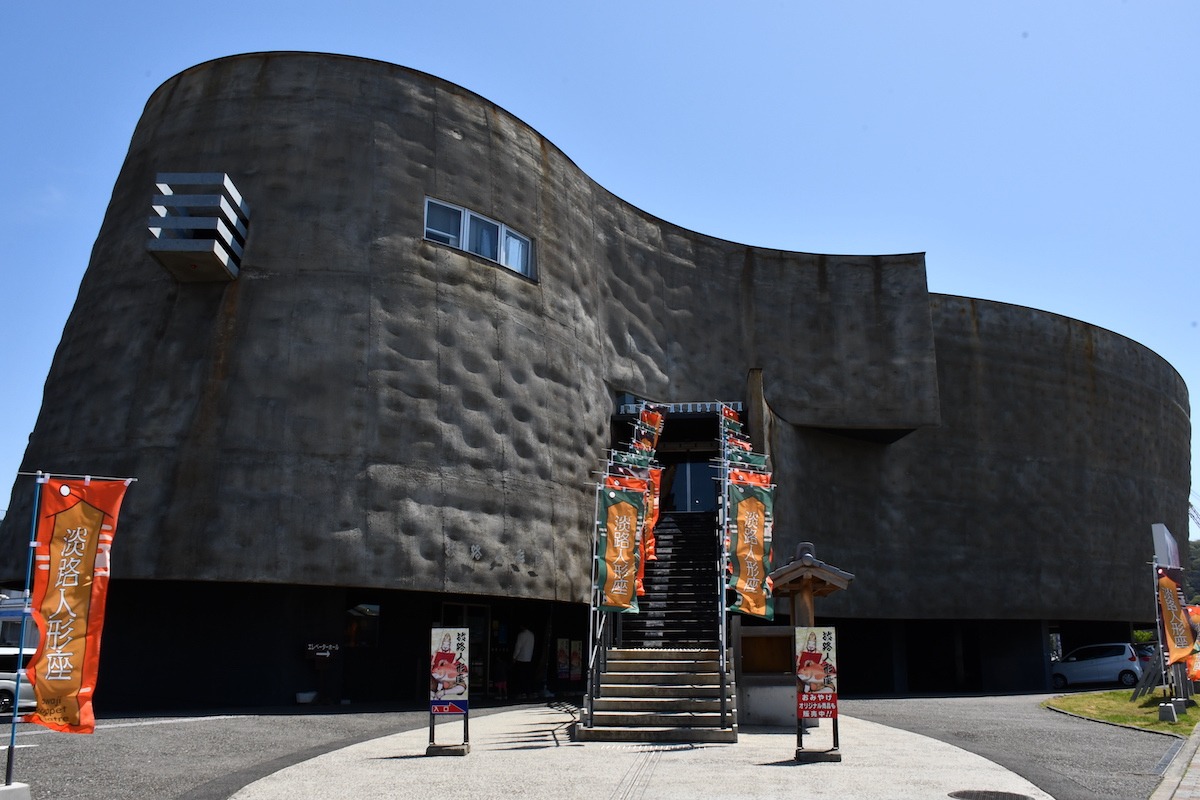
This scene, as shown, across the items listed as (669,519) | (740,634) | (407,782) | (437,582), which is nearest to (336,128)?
(437,582)

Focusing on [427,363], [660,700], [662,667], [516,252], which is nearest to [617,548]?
[662,667]

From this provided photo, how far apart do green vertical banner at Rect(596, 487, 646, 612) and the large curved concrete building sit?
5.54 m

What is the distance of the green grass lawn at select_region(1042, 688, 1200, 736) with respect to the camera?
17.6 metres

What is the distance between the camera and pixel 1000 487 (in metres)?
34.3

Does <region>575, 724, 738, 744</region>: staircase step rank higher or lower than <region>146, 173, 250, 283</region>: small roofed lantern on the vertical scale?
lower

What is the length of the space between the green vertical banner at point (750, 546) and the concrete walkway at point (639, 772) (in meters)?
2.32

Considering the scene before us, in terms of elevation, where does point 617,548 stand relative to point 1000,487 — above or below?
below

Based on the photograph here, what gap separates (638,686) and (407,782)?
590 centimetres

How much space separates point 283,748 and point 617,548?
5799 millimetres

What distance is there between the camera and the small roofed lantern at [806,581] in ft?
53.0

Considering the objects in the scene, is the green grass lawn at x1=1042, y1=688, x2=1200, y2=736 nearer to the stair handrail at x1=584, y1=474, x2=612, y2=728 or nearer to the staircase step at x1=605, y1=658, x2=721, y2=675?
the staircase step at x1=605, y1=658, x2=721, y2=675

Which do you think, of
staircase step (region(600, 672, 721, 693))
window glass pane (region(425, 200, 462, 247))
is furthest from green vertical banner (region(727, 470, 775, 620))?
window glass pane (region(425, 200, 462, 247))

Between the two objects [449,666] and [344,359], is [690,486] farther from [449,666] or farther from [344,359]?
[449,666]

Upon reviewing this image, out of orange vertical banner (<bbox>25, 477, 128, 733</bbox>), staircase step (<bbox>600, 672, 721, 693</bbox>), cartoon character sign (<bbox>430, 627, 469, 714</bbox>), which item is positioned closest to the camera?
orange vertical banner (<bbox>25, 477, 128, 733</bbox>)
